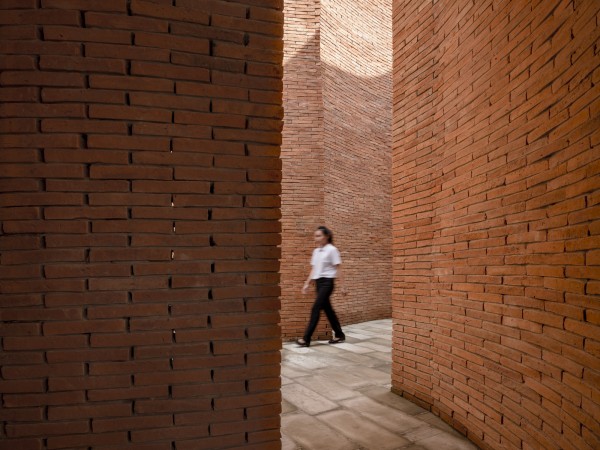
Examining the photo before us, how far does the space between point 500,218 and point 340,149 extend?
5719 millimetres

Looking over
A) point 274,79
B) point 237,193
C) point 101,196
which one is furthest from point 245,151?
point 101,196

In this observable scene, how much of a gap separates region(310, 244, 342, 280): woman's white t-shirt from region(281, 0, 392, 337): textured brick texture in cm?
133

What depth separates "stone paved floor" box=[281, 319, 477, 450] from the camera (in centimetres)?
349

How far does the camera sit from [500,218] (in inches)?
127

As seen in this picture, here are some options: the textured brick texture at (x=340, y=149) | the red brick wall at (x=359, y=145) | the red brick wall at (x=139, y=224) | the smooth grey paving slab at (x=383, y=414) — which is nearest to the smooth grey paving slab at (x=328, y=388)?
the smooth grey paving slab at (x=383, y=414)

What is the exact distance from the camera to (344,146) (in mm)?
→ 8852

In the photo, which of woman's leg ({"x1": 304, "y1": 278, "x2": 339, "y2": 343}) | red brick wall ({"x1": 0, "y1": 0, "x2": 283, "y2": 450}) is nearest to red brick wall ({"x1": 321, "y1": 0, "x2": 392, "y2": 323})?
woman's leg ({"x1": 304, "y1": 278, "x2": 339, "y2": 343})

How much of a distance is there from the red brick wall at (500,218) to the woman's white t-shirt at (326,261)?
1716mm

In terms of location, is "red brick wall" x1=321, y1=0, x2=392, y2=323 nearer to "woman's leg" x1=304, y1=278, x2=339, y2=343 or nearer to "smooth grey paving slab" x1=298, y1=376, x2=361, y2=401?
"woman's leg" x1=304, y1=278, x2=339, y2=343

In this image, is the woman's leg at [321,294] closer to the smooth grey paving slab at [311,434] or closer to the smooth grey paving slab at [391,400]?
the smooth grey paving slab at [391,400]

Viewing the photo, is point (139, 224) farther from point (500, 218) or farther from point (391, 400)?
point (391, 400)

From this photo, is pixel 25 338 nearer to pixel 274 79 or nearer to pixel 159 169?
pixel 159 169

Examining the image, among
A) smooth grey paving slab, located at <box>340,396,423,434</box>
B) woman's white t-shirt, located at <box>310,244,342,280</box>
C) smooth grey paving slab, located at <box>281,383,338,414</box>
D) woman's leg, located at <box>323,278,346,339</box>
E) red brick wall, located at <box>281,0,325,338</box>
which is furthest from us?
red brick wall, located at <box>281,0,325,338</box>

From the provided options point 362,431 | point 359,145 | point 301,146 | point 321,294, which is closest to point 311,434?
point 362,431
